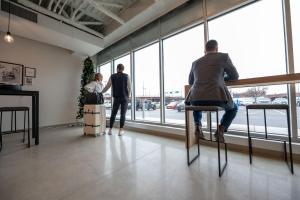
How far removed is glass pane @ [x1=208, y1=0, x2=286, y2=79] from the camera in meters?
2.10

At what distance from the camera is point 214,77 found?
1537 mm

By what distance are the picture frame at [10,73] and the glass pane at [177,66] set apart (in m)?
3.82

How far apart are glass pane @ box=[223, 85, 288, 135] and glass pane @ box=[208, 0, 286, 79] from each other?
0.23 m

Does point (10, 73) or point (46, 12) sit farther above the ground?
point (46, 12)

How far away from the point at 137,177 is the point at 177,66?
2.52 metres

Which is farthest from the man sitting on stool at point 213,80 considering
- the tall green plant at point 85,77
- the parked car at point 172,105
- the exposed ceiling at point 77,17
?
the tall green plant at point 85,77

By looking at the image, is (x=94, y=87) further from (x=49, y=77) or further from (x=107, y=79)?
(x=49, y=77)

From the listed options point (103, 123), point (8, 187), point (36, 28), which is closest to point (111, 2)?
point (36, 28)

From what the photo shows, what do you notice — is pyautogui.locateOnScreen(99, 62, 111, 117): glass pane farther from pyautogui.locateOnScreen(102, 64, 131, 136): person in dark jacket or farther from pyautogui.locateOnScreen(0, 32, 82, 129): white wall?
pyautogui.locateOnScreen(102, 64, 131, 136): person in dark jacket

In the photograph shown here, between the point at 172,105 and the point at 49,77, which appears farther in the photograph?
the point at 49,77

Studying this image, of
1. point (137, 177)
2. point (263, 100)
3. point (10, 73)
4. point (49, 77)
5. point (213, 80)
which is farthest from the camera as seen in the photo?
point (49, 77)

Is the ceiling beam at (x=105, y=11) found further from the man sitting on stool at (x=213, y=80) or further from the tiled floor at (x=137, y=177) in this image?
the tiled floor at (x=137, y=177)

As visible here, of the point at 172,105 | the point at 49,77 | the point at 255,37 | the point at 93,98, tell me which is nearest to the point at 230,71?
the point at 255,37

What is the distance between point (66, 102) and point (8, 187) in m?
4.03
